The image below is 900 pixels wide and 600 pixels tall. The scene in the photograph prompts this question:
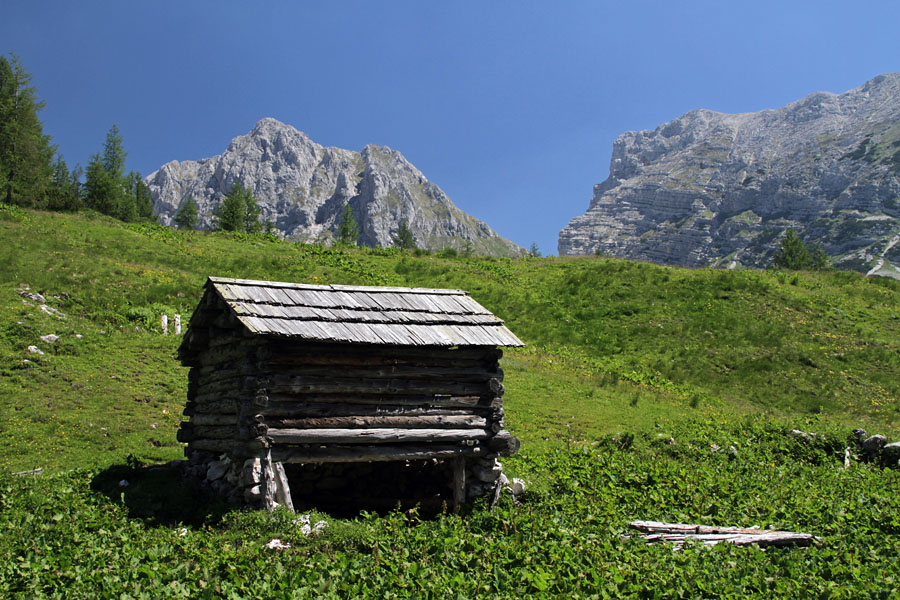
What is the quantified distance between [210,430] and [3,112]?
55233mm

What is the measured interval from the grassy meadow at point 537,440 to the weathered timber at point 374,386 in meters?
2.32

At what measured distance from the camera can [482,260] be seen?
5138 centimetres

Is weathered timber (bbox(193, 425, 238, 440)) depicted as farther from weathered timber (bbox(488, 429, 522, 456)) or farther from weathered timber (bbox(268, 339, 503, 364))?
weathered timber (bbox(488, 429, 522, 456))

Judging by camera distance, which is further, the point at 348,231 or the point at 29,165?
the point at 348,231

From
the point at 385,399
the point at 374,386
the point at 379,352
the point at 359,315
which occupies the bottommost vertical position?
the point at 385,399

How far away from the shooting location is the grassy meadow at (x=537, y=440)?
7.86 meters

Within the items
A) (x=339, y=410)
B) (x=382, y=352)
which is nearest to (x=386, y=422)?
(x=339, y=410)

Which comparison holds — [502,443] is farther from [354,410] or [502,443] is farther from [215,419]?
[215,419]

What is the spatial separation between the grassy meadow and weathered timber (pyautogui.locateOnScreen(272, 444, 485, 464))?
3.91 feet

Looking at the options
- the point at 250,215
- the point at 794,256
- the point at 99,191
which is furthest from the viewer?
the point at 250,215

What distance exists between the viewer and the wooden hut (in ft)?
36.4

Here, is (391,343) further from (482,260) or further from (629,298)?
(482,260)

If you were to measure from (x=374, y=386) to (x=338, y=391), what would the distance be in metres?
0.74

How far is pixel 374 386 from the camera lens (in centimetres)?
1209
